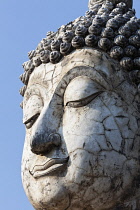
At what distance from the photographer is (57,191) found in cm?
567

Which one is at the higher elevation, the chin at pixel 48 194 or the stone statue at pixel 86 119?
the stone statue at pixel 86 119

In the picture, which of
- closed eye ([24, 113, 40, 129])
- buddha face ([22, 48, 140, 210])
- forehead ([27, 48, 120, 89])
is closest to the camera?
buddha face ([22, 48, 140, 210])

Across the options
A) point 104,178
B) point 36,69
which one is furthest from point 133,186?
point 36,69

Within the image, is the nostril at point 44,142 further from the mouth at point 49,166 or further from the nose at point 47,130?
the mouth at point 49,166

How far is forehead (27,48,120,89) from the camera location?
6.05 meters

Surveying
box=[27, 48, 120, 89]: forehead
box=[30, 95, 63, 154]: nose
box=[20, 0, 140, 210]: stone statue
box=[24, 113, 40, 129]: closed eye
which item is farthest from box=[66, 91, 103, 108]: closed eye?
box=[24, 113, 40, 129]: closed eye

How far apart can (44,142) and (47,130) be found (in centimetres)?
14

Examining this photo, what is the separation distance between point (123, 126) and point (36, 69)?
124 centimetres

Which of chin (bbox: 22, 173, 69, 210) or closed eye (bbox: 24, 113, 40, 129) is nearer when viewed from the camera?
chin (bbox: 22, 173, 69, 210)

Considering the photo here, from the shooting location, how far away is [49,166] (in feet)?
18.9

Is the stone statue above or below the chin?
above

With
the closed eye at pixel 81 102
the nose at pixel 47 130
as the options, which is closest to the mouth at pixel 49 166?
the nose at pixel 47 130

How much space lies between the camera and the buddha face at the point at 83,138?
566 cm

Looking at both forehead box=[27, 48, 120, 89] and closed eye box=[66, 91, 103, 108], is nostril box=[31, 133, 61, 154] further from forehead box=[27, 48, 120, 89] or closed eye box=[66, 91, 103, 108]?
forehead box=[27, 48, 120, 89]
